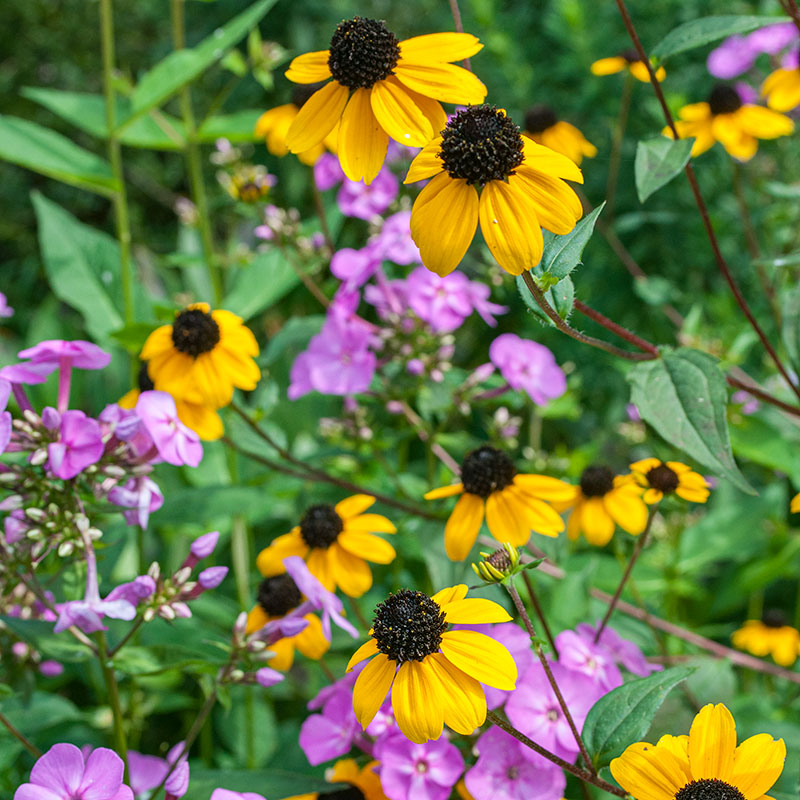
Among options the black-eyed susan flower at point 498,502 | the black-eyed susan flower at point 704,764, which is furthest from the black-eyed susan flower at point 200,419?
the black-eyed susan flower at point 704,764

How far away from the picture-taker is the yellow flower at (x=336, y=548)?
1.08m

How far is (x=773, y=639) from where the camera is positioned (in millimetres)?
1582

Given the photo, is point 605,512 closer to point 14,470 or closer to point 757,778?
point 757,778

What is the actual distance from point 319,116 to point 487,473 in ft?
1.45

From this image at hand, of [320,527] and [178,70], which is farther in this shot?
[178,70]

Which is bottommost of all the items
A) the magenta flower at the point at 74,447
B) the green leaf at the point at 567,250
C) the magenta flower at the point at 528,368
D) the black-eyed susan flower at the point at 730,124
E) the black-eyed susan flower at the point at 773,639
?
the black-eyed susan flower at the point at 773,639

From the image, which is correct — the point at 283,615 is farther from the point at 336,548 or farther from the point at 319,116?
the point at 319,116

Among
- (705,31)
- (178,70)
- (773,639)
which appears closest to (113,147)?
(178,70)

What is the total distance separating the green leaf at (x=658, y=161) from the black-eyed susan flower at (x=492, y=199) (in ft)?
0.67

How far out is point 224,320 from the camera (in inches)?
45.7

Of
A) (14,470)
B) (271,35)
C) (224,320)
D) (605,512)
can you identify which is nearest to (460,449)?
(605,512)

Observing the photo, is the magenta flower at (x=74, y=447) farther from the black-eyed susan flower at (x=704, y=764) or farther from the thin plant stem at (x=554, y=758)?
the black-eyed susan flower at (x=704, y=764)

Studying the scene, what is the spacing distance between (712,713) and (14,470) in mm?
727

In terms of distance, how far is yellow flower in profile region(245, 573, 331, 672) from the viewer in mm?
1057
